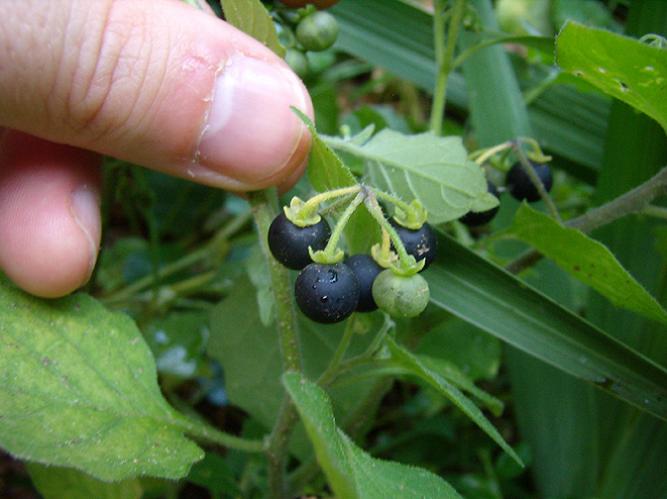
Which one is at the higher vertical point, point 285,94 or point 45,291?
point 285,94

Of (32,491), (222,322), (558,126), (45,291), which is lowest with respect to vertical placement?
(32,491)

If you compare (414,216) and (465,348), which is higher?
(414,216)

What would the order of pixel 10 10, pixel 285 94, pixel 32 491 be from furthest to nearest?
pixel 32 491 → pixel 285 94 → pixel 10 10

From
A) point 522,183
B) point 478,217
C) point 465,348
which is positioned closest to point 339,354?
point 478,217

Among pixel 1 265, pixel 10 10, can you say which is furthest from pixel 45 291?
pixel 10 10

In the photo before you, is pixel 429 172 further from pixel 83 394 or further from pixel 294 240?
pixel 83 394

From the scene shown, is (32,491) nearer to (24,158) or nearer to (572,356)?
(24,158)
